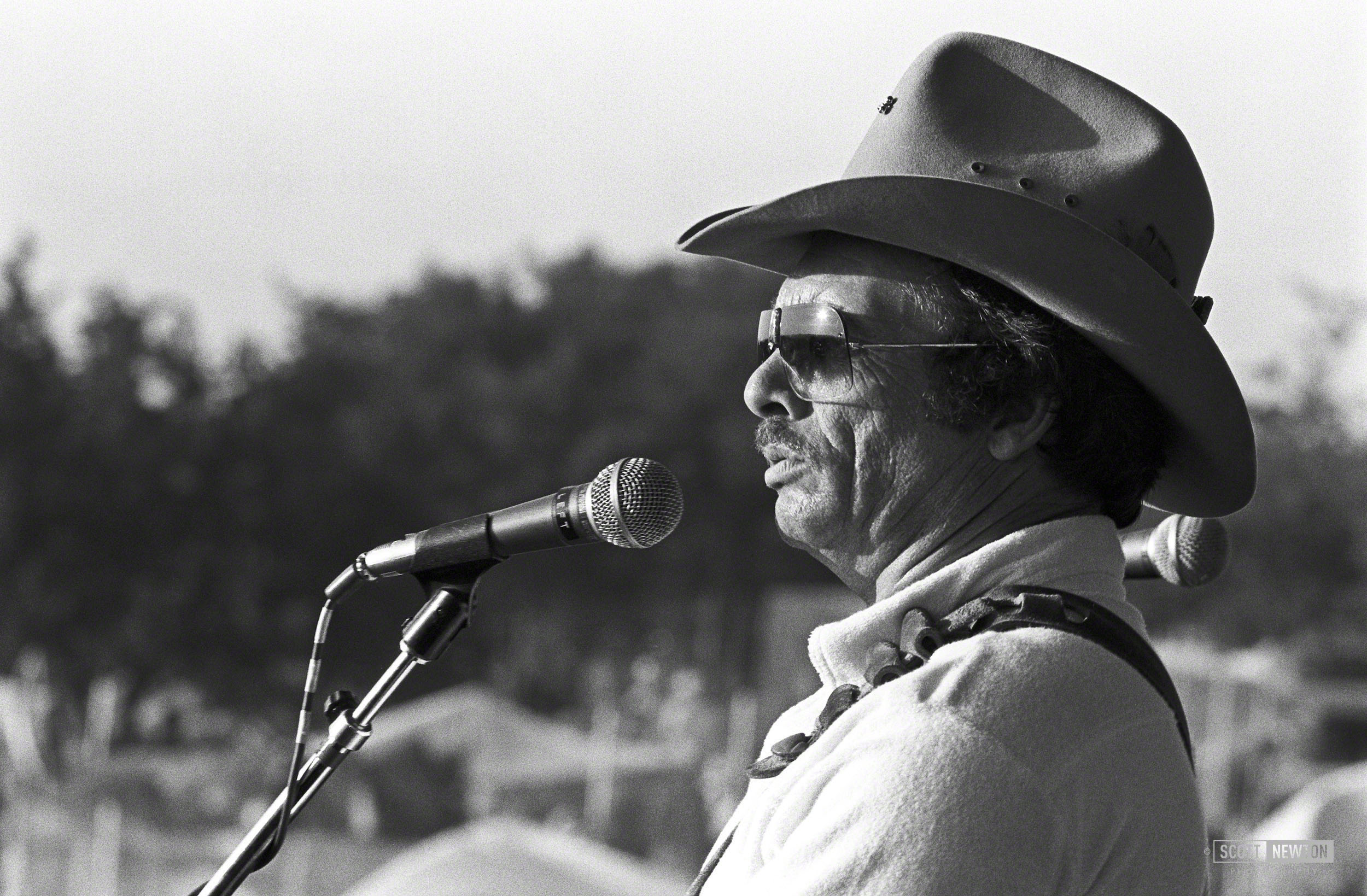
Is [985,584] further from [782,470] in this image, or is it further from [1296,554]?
[1296,554]

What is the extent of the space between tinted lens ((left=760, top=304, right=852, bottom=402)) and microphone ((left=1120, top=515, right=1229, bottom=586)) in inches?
21.2

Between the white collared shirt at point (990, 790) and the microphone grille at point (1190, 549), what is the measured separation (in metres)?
0.56

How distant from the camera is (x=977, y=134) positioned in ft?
5.91

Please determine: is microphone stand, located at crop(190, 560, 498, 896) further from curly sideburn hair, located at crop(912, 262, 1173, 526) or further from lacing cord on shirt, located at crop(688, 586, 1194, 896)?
curly sideburn hair, located at crop(912, 262, 1173, 526)

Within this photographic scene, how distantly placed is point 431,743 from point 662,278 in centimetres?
1197

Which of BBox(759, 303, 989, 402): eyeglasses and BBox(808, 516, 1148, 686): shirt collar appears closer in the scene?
BBox(808, 516, 1148, 686): shirt collar

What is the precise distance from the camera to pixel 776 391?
1.91 m

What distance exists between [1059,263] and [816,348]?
0.29m

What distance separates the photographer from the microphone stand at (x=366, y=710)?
1952 mm

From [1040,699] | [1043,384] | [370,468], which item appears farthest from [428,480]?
[1040,699]

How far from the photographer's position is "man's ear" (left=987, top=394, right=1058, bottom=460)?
5.84ft

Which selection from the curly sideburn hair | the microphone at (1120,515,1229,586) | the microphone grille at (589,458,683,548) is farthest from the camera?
the microphone at (1120,515,1229,586)

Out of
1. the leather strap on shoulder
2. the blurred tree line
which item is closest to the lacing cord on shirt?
the leather strap on shoulder

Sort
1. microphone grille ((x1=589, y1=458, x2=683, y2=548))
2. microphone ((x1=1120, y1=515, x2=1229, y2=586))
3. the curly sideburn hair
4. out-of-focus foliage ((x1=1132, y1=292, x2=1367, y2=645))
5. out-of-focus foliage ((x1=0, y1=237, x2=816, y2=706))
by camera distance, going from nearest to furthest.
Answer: the curly sideburn hair
microphone grille ((x1=589, y1=458, x2=683, y2=548))
microphone ((x1=1120, y1=515, x2=1229, y2=586))
out-of-focus foliage ((x1=0, y1=237, x2=816, y2=706))
out-of-focus foliage ((x1=1132, y1=292, x2=1367, y2=645))
